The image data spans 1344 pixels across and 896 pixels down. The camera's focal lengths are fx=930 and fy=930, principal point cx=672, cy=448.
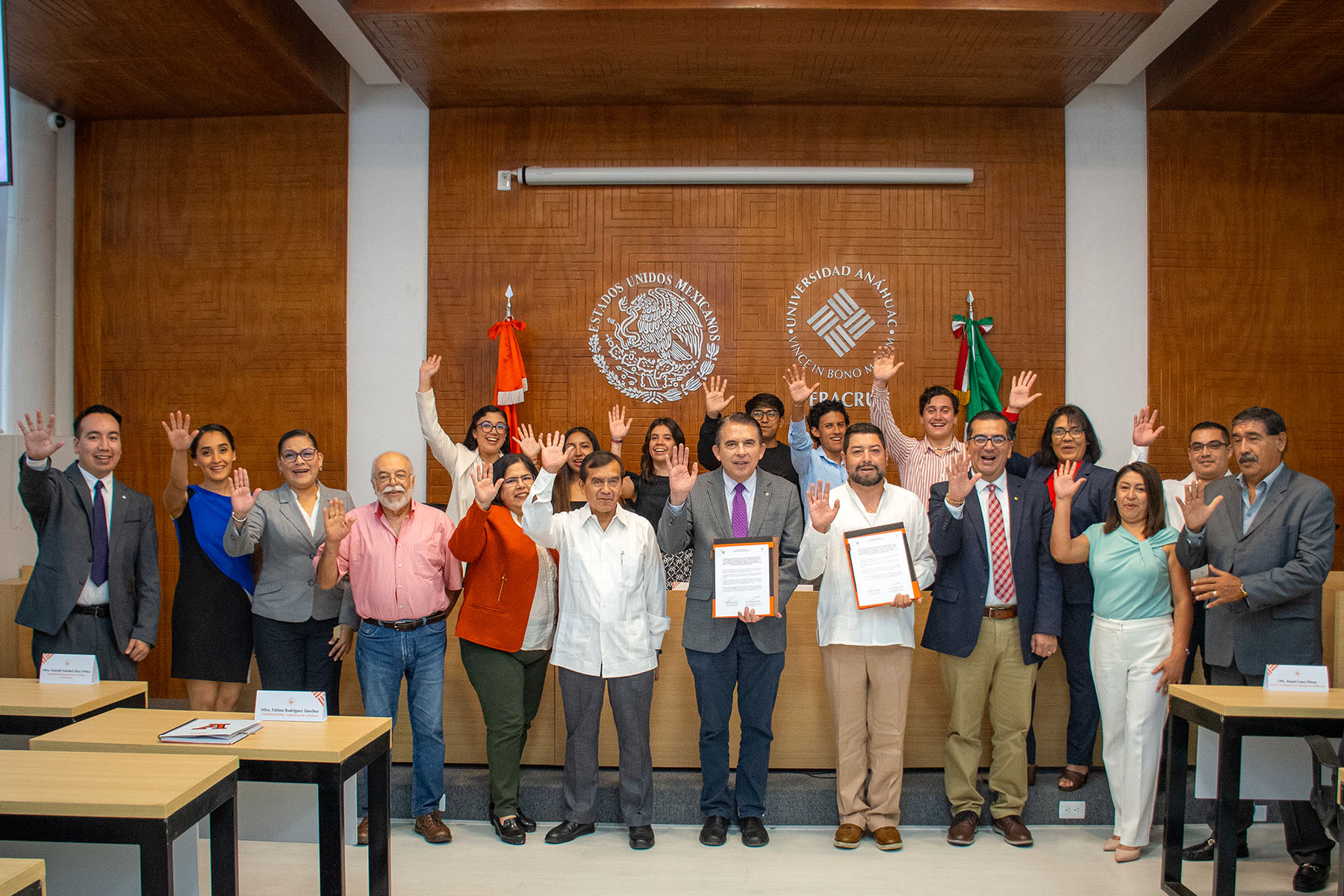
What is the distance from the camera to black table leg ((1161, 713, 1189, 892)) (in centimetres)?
343

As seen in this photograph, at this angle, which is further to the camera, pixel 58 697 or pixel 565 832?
pixel 565 832

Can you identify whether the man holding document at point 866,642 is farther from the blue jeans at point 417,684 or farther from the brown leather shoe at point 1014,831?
the blue jeans at point 417,684

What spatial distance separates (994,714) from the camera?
3971 millimetres

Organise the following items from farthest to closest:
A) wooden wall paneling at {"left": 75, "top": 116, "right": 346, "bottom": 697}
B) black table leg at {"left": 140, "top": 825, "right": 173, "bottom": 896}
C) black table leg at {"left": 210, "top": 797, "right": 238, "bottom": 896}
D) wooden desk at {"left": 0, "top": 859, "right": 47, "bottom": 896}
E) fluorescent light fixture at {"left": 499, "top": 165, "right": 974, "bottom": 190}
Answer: wooden wall paneling at {"left": 75, "top": 116, "right": 346, "bottom": 697}
fluorescent light fixture at {"left": 499, "top": 165, "right": 974, "bottom": 190}
black table leg at {"left": 210, "top": 797, "right": 238, "bottom": 896}
black table leg at {"left": 140, "top": 825, "right": 173, "bottom": 896}
wooden desk at {"left": 0, "top": 859, "right": 47, "bottom": 896}

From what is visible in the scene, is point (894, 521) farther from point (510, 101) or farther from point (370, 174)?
point (370, 174)

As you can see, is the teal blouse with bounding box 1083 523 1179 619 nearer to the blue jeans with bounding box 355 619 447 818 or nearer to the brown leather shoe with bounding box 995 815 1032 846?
the brown leather shoe with bounding box 995 815 1032 846

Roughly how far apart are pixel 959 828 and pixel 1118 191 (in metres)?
4.22

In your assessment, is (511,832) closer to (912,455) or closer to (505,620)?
(505,620)

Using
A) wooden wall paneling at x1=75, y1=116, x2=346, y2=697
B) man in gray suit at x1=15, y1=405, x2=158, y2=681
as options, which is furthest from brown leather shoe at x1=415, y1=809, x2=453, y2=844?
wooden wall paneling at x1=75, y1=116, x2=346, y2=697

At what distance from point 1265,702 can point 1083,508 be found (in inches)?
49.4

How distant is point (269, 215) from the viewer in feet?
20.1

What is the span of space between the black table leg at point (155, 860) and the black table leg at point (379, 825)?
814 millimetres

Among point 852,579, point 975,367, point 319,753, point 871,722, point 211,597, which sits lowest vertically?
point 871,722

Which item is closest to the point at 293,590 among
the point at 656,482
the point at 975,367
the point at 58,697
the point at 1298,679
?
the point at 58,697
